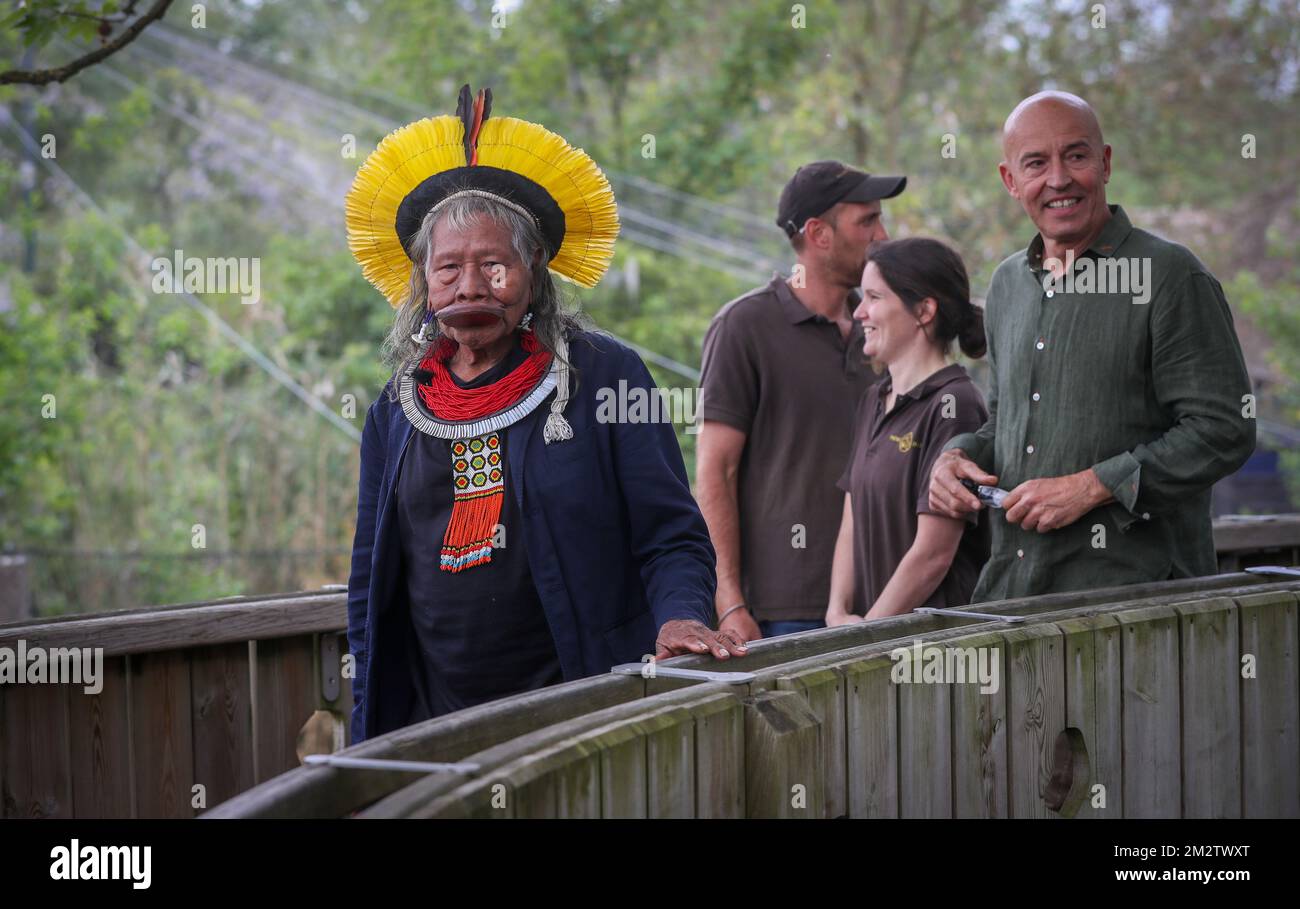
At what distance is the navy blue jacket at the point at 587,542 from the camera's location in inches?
113

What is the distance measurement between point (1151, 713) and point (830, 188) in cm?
204

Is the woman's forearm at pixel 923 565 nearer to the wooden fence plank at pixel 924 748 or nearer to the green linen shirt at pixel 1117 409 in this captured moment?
the green linen shirt at pixel 1117 409

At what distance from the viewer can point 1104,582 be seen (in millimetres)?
3479

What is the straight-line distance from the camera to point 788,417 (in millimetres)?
4398

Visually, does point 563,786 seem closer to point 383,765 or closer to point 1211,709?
point 383,765

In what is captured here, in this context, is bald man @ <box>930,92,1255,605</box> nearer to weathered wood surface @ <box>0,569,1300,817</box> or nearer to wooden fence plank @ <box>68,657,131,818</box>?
weathered wood surface @ <box>0,569,1300,817</box>

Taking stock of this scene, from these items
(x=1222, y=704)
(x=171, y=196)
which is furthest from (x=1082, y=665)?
(x=171, y=196)

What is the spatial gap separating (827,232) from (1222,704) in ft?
6.40

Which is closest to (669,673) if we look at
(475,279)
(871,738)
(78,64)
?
(871,738)

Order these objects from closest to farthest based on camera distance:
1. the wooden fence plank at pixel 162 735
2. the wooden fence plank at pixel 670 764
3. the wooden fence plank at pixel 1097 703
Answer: the wooden fence plank at pixel 670 764 → the wooden fence plank at pixel 1097 703 → the wooden fence plank at pixel 162 735

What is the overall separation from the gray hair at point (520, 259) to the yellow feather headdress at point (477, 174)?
0.15 feet

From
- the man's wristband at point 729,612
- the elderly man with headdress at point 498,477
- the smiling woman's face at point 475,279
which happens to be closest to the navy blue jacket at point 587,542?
the elderly man with headdress at point 498,477

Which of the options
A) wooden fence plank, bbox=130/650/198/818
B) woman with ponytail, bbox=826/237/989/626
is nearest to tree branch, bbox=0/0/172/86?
wooden fence plank, bbox=130/650/198/818

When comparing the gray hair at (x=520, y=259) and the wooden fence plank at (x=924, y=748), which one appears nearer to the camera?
the wooden fence plank at (x=924, y=748)
